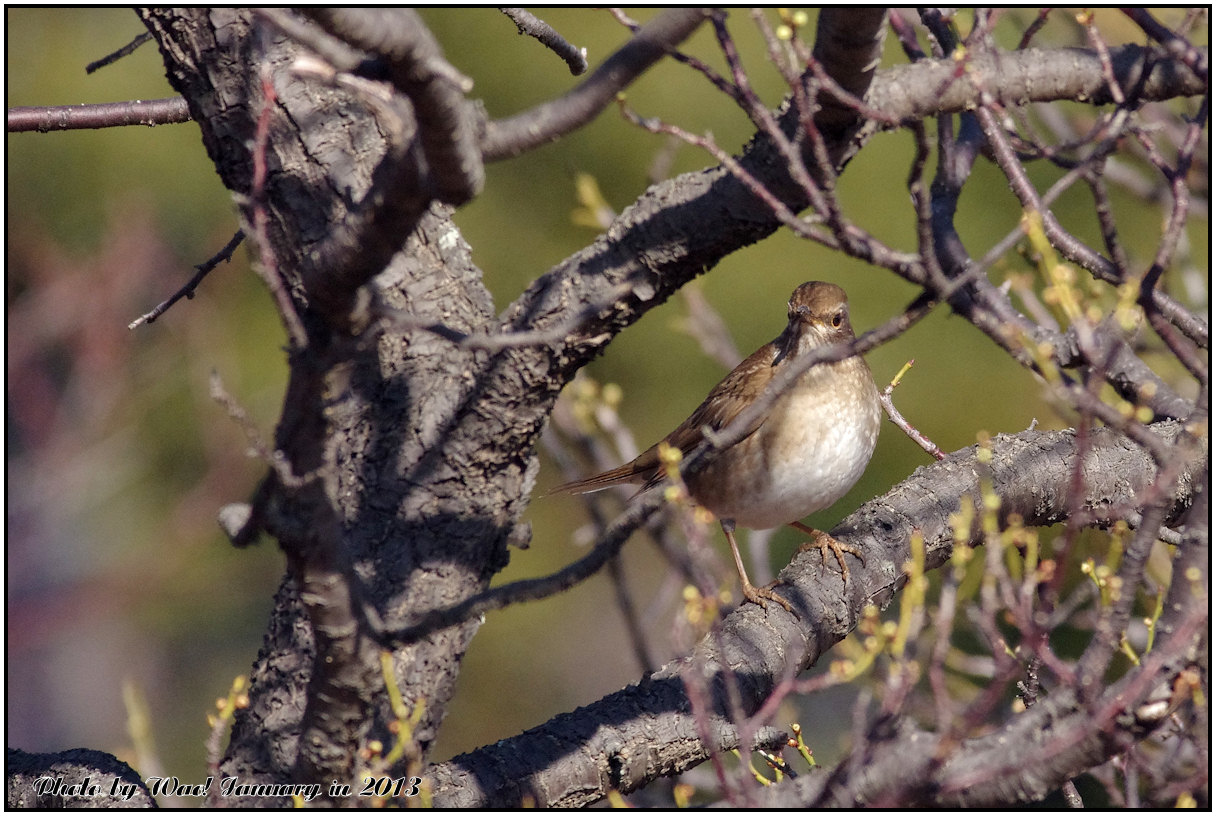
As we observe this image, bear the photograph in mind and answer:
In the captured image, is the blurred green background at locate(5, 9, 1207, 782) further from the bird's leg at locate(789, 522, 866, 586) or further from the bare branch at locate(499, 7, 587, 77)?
the bare branch at locate(499, 7, 587, 77)

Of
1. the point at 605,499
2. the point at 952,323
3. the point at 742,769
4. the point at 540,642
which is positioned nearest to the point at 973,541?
the point at 742,769

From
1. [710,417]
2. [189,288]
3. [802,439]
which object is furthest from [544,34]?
[710,417]

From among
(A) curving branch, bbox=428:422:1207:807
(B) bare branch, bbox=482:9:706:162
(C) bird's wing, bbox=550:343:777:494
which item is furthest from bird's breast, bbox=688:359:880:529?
(B) bare branch, bbox=482:9:706:162

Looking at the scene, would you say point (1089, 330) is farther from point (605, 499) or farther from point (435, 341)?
point (605, 499)

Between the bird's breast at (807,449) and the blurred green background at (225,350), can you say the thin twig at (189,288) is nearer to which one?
the bird's breast at (807,449)

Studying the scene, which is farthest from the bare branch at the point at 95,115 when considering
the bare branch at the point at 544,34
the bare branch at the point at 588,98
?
the bare branch at the point at 588,98

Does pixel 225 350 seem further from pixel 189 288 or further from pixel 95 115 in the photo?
pixel 189 288
